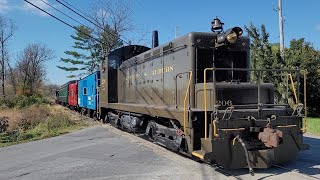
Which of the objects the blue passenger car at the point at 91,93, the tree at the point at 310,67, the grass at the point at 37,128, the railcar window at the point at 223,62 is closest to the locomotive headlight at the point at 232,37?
the railcar window at the point at 223,62

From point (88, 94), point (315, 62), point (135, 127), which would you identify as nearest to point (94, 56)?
Result: point (88, 94)

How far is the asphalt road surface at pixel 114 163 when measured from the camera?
23.5ft

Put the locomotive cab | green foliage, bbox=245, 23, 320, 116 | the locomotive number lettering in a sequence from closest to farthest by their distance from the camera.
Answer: the locomotive cab → the locomotive number lettering → green foliage, bbox=245, 23, 320, 116

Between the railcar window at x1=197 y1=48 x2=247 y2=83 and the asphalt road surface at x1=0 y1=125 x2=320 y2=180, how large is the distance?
6.94 feet

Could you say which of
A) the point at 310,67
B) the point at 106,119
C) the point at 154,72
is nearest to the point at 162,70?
the point at 154,72

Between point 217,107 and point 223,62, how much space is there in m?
1.98

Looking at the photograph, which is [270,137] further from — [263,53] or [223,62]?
[263,53]

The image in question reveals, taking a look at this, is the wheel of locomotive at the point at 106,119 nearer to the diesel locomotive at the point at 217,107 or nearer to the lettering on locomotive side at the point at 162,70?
the diesel locomotive at the point at 217,107

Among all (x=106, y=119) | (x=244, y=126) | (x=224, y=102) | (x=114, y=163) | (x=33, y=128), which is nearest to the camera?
(x=244, y=126)

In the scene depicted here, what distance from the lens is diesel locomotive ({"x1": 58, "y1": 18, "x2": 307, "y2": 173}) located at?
23.4 feet

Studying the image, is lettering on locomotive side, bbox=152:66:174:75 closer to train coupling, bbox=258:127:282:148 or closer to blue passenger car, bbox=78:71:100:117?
train coupling, bbox=258:127:282:148

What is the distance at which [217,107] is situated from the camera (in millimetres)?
7180

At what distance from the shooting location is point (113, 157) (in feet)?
30.0

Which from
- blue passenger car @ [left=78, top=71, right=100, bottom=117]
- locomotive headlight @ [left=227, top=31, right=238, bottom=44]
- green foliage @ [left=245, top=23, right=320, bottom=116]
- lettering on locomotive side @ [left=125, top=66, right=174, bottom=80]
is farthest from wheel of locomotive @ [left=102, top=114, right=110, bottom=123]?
locomotive headlight @ [left=227, top=31, right=238, bottom=44]
